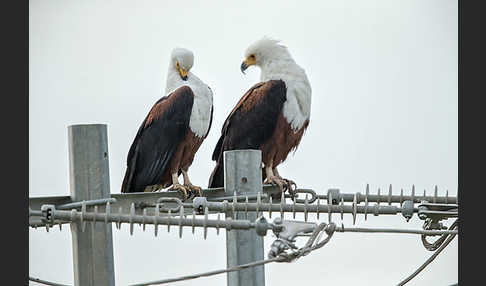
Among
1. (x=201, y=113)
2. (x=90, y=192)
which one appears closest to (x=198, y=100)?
(x=201, y=113)

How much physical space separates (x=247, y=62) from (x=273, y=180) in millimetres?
615

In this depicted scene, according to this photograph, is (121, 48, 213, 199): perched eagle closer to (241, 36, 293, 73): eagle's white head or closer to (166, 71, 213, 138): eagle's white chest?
(166, 71, 213, 138): eagle's white chest

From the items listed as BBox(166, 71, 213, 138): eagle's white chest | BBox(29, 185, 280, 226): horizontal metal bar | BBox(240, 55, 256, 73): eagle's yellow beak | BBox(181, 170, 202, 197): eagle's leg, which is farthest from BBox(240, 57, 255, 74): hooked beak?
BBox(29, 185, 280, 226): horizontal metal bar

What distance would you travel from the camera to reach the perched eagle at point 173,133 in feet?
9.97

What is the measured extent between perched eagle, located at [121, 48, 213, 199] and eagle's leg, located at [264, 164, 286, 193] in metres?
0.34

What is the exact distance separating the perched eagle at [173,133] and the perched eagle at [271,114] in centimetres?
15

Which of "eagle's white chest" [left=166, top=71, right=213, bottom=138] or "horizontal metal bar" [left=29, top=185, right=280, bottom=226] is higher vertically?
"eagle's white chest" [left=166, top=71, right=213, bottom=138]

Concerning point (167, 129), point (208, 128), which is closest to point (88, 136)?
point (167, 129)

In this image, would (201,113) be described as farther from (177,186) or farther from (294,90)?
(294,90)

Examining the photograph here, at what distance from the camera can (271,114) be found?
3293 millimetres

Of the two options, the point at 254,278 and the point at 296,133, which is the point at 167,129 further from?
the point at 254,278

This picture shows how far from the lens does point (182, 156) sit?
3.17 meters

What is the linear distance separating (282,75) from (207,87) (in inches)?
14.3

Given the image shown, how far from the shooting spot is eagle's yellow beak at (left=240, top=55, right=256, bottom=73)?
3.52 m
